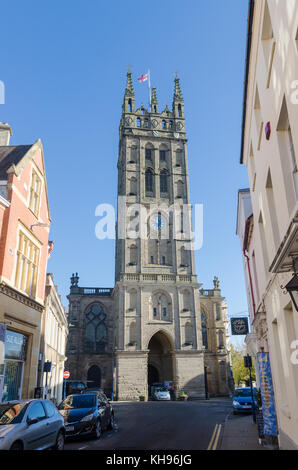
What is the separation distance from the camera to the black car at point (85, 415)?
38.9 ft

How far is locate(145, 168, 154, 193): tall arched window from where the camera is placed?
2044 inches

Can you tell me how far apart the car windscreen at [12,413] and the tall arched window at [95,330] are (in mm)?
44759

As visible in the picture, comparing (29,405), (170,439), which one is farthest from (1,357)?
(170,439)

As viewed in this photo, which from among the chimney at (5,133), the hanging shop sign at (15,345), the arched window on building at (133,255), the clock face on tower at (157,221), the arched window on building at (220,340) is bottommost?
the hanging shop sign at (15,345)

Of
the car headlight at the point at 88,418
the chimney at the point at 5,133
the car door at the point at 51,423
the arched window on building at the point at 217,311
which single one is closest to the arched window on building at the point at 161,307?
the arched window on building at the point at 217,311

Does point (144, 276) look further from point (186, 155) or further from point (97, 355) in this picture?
point (186, 155)

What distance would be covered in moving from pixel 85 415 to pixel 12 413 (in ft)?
15.9

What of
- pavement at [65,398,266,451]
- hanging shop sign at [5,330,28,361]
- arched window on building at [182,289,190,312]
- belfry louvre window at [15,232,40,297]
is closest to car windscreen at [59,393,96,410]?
pavement at [65,398,266,451]

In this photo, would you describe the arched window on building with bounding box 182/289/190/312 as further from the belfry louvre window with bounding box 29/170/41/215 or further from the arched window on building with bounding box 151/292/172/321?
the belfry louvre window with bounding box 29/170/41/215

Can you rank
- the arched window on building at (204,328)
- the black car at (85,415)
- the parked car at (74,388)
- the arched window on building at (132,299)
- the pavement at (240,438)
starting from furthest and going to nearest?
the arched window on building at (204,328) < the arched window on building at (132,299) < the parked car at (74,388) < the black car at (85,415) < the pavement at (240,438)

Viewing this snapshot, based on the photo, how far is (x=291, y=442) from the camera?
8.22m

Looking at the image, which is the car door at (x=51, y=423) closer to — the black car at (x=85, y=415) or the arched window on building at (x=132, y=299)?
the black car at (x=85, y=415)

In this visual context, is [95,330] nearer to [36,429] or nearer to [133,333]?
[133,333]

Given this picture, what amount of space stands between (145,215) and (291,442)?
42.2 m
